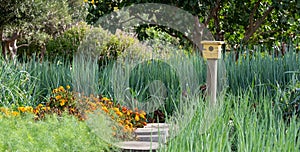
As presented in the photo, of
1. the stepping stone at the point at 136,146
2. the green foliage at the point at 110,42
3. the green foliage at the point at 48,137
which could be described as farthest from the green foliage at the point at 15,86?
the green foliage at the point at 110,42

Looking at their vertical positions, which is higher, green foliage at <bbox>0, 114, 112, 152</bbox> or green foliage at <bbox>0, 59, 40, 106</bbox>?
green foliage at <bbox>0, 59, 40, 106</bbox>

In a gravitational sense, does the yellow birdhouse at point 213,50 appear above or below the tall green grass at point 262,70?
above

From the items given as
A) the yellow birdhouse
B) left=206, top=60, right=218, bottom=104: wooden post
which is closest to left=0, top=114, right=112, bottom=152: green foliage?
left=206, top=60, right=218, bottom=104: wooden post

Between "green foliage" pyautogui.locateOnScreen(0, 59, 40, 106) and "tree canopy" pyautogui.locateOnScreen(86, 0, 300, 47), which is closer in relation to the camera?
"green foliage" pyautogui.locateOnScreen(0, 59, 40, 106)

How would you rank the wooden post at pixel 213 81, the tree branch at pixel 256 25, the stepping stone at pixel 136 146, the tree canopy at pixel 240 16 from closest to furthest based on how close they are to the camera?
1. the stepping stone at pixel 136 146
2. the wooden post at pixel 213 81
3. the tree canopy at pixel 240 16
4. the tree branch at pixel 256 25

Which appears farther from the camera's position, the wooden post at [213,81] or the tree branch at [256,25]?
the tree branch at [256,25]

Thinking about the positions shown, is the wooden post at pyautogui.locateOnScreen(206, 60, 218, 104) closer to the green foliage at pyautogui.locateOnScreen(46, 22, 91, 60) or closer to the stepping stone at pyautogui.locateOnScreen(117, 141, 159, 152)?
the stepping stone at pyautogui.locateOnScreen(117, 141, 159, 152)

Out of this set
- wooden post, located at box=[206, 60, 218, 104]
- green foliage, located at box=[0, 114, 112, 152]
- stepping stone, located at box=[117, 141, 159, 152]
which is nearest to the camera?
green foliage, located at box=[0, 114, 112, 152]

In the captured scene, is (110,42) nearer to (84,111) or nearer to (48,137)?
(84,111)

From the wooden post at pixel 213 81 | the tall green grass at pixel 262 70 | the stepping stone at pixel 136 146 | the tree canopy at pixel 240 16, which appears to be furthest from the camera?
the tree canopy at pixel 240 16

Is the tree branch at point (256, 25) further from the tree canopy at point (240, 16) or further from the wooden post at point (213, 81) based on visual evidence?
the wooden post at point (213, 81)

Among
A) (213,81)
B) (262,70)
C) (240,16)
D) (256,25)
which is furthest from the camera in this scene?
(240,16)

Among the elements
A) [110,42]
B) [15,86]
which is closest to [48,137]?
[15,86]

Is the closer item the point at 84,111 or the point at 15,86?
the point at 84,111
